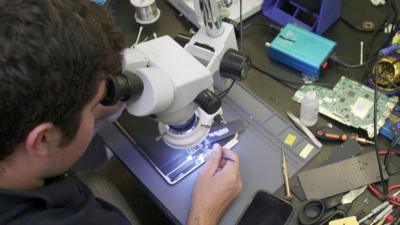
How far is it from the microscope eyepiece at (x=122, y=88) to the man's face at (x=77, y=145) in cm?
2

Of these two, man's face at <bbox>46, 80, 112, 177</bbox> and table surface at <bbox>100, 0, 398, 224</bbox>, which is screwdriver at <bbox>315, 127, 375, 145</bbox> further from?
man's face at <bbox>46, 80, 112, 177</bbox>

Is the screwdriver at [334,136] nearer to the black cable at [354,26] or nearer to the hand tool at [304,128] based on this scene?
the hand tool at [304,128]

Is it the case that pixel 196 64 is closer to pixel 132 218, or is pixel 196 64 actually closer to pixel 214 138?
pixel 214 138

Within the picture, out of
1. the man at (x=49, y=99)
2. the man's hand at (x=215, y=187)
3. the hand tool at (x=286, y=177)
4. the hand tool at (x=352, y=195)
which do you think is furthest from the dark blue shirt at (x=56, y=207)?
the hand tool at (x=352, y=195)

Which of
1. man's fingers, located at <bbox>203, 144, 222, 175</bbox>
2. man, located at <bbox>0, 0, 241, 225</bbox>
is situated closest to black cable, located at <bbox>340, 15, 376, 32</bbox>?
man's fingers, located at <bbox>203, 144, 222, 175</bbox>

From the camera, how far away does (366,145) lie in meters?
1.12

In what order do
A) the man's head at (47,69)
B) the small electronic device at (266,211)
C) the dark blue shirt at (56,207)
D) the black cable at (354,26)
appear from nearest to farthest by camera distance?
the man's head at (47,69)
the dark blue shirt at (56,207)
the small electronic device at (266,211)
the black cable at (354,26)

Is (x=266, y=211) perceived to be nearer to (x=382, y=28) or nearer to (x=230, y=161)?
(x=230, y=161)

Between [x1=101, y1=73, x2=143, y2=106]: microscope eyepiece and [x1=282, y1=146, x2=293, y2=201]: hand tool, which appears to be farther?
[x1=282, y1=146, x2=293, y2=201]: hand tool

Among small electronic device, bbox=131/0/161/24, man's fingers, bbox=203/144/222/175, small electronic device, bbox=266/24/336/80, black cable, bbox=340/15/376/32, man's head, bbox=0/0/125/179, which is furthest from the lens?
small electronic device, bbox=131/0/161/24

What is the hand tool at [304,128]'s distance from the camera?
1.13 metres

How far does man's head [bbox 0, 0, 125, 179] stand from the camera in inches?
24.5

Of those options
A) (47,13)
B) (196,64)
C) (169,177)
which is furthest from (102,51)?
(169,177)

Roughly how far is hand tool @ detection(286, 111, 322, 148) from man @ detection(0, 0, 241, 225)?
53 cm
